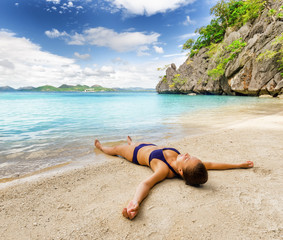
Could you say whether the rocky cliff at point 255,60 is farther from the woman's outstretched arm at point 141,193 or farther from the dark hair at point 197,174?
the woman's outstretched arm at point 141,193

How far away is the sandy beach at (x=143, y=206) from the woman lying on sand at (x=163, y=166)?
0.12m

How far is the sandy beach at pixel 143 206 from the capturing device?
179cm

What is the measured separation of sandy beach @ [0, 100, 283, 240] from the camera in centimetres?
179

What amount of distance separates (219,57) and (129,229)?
45.1 metres

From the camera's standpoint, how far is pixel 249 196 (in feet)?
7.75

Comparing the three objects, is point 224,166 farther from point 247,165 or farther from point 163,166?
point 163,166

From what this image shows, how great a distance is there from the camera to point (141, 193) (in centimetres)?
242

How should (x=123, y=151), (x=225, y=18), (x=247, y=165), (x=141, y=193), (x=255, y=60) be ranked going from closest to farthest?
(x=141, y=193), (x=247, y=165), (x=123, y=151), (x=255, y=60), (x=225, y=18)

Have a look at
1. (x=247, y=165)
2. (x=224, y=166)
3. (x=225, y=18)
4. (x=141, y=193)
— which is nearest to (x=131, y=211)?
(x=141, y=193)

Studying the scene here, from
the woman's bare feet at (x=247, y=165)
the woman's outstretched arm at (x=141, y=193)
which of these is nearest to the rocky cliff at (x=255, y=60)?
the woman's bare feet at (x=247, y=165)

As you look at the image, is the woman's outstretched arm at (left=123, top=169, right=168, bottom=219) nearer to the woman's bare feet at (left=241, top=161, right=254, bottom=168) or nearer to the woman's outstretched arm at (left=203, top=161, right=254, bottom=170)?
the woman's outstretched arm at (left=203, top=161, right=254, bottom=170)

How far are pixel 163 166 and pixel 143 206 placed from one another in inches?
38.4

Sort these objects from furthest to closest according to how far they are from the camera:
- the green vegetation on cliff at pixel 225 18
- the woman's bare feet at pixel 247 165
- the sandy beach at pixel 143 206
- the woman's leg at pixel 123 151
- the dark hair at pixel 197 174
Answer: the green vegetation on cliff at pixel 225 18 → the woman's leg at pixel 123 151 → the woman's bare feet at pixel 247 165 → the dark hair at pixel 197 174 → the sandy beach at pixel 143 206

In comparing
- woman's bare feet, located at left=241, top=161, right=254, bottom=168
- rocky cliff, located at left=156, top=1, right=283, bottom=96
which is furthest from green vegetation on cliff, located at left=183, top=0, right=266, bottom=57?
woman's bare feet, located at left=241, top=161, right=254, bottom=168
